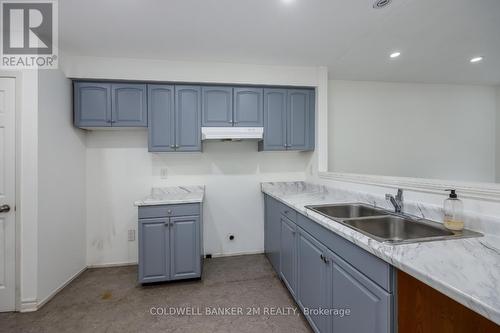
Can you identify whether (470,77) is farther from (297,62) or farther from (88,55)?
(88,55)

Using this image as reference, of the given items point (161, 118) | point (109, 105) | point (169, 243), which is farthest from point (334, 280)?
point (109, 105)

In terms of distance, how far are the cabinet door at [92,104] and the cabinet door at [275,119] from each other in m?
1.87

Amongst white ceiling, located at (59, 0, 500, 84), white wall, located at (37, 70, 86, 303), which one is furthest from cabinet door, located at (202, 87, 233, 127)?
white wall, located at (37, 70, 86, 303)

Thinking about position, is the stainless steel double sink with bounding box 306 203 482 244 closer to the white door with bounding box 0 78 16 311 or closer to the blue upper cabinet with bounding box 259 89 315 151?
the blue upper cabinet with bounding box 259 89 315 151

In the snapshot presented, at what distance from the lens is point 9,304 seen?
1.90 metres

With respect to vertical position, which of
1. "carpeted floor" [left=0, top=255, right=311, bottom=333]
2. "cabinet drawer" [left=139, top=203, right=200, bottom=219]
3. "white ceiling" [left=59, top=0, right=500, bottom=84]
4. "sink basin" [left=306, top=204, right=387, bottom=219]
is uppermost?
"white ceiling" [left=59, top=0, right=500, bottom=84]

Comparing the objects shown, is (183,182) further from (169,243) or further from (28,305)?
(28,305)

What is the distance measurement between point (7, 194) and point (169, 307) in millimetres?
1743

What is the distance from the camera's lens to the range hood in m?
2.49

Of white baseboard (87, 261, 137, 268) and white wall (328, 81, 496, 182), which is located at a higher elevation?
white wall (328, 81, 496, 182)

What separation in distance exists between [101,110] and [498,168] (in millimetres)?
4850

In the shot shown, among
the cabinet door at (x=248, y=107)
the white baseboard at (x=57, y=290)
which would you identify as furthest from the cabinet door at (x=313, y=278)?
the white baseboard at (x=57, y=290)

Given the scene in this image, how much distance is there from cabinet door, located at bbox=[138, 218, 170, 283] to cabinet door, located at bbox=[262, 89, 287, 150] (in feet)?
4.99

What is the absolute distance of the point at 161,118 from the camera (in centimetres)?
256
